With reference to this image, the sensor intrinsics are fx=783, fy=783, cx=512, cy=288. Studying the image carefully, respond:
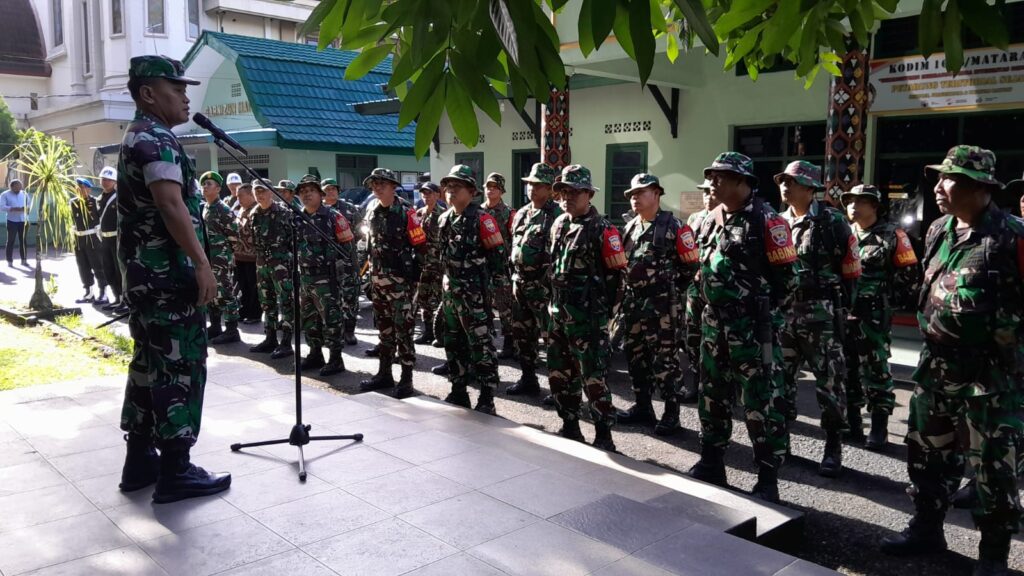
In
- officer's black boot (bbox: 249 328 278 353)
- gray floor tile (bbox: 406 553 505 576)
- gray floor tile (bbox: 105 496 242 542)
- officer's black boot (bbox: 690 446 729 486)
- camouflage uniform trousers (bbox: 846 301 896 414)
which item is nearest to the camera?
gray floor tile (bbox: 406 553 505 576)

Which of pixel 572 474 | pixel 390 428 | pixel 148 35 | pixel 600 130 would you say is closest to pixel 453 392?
pixel 390 428

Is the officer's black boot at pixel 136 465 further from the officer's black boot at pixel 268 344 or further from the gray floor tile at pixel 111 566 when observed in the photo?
the officer's black boot at pixel 268 344

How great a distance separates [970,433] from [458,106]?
328cm

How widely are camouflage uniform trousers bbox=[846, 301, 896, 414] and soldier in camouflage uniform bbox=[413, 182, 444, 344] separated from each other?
363 centimetres

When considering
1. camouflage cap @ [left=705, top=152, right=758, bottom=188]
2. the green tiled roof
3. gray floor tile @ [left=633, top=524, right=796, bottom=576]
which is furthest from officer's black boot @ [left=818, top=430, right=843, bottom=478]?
the green tiled roof

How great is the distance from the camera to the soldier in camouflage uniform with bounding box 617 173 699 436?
6.57 m

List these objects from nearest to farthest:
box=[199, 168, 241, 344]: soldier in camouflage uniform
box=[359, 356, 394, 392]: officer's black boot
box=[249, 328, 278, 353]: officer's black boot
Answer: box=[359, 356, 394, 392]: officer's black boot < box=[249, 328, 278, 353]: officer's black boot < box=[199, 168, 241, 344]: soldier in camouflage uniform

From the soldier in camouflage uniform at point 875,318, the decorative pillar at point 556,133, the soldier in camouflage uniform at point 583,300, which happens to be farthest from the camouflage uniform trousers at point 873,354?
the decorative pillar at point 556,133

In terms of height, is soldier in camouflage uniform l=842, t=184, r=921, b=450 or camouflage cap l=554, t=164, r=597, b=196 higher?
camouflage cap l=554, t=164, r=597, b=196

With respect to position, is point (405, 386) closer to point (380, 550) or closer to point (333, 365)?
point (333, 365)

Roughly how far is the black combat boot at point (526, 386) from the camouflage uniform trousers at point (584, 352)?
205cm

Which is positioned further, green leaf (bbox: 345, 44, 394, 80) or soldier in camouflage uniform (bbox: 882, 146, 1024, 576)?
soldier in camouflage uniform (bbox: 882, 146, 1024, 576)

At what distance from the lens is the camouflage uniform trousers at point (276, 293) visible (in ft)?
30.0

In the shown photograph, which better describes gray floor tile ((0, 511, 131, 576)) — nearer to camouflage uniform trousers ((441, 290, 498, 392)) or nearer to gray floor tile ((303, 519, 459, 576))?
gray floor tile ((303, 519, 459, 576))
